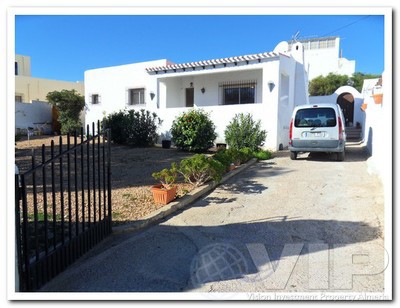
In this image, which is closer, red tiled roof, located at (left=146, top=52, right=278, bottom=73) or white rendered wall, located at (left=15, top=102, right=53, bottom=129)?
red tiled roof, located at (left=146, top=52, right=278, bottom=73)

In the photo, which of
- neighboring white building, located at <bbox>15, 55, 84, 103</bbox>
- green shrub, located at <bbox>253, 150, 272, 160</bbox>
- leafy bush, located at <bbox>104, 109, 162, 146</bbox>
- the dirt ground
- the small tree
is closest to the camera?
the dirt ground

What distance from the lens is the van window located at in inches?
367

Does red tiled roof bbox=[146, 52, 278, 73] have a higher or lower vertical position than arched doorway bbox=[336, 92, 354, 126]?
higher

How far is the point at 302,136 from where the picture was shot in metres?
9.60

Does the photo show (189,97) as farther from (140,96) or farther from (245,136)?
(245,136)

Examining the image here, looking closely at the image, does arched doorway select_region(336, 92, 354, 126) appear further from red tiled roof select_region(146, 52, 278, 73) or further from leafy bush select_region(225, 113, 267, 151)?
leafy bush select_region(225, 113, 267, 151)

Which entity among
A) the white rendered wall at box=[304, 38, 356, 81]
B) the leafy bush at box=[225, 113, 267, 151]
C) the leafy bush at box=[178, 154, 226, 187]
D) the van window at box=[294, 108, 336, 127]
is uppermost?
the white rendered wall at box=[304, 38, 356, 81]

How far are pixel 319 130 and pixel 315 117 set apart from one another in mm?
436

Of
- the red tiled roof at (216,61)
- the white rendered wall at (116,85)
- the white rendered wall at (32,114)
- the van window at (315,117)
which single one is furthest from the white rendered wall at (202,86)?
the white rendered wall at (32,114)

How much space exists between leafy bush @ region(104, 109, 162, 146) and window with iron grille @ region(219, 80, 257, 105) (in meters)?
3.80

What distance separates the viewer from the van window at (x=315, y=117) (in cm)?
931

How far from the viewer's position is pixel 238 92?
604 inches

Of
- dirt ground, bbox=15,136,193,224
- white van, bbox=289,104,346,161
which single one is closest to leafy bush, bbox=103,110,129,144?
dirt ground, bbox=15,136,193,224

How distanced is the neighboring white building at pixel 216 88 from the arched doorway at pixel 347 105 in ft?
26.4
